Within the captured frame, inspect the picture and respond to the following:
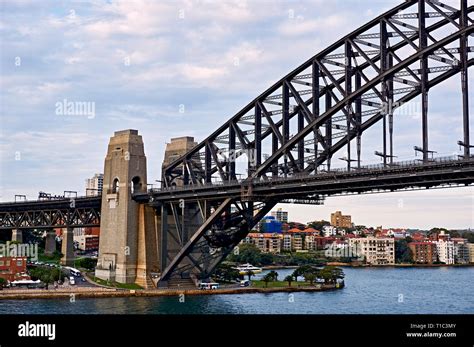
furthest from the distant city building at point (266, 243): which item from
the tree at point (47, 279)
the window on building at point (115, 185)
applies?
the tree at point (47, 279)

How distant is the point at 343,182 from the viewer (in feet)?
178

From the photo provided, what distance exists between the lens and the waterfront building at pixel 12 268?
73812 millimetres

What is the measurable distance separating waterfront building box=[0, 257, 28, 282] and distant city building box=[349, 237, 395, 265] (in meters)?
118

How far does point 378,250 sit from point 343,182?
129836mm

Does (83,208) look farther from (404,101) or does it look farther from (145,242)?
(404,101)

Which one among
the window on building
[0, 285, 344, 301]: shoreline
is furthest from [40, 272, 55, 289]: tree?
the window on building

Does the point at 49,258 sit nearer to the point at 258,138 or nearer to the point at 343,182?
the point at 258,138

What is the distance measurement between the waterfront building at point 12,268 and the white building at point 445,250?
14093 cm

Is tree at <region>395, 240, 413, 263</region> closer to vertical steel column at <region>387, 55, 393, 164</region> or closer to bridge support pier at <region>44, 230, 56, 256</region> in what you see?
bridge support pier at <region>44, 230, 56, 256</region>

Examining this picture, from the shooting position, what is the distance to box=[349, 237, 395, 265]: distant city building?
177 meters

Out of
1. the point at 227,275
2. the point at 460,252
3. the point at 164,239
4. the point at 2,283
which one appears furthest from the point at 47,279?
the point at 460,252
